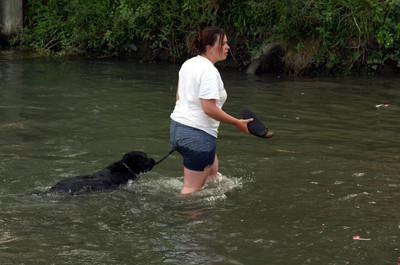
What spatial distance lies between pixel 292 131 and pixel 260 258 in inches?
183

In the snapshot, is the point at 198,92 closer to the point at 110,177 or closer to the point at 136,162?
the point at 136,162

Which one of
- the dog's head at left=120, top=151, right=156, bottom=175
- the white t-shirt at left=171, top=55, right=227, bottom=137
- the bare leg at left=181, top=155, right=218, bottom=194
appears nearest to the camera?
the white t-shirt at left=171, top=55, right=227, bottom=137

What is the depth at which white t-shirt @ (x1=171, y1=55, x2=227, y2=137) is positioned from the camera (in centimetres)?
504

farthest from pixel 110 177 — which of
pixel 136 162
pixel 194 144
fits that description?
pixel 194 144

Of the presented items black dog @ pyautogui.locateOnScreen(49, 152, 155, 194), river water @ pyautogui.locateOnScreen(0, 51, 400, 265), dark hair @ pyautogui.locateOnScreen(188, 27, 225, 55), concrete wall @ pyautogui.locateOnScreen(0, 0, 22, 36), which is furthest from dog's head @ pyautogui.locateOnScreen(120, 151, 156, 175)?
concrete wall @ pyautogui.locateOnScreen(0, 0, 22, 36)

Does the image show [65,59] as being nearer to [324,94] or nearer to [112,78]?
[112,78]

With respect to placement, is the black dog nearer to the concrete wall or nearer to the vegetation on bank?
the vegetation on bank

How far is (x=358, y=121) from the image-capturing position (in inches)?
372

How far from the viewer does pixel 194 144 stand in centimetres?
523

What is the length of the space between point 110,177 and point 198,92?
1.35 m

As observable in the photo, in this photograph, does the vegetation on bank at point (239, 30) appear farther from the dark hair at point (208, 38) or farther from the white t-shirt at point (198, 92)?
the white t-shirt at point (198, 92)

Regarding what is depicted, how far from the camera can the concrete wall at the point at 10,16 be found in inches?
720

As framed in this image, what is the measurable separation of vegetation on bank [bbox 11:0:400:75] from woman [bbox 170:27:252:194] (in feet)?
30.4

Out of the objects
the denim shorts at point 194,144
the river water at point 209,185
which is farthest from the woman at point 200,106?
the river water at point 209,185
